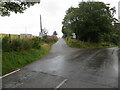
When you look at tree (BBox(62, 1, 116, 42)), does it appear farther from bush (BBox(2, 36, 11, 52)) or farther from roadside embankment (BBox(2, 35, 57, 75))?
bush (BBox(2, 36, 11, 52))

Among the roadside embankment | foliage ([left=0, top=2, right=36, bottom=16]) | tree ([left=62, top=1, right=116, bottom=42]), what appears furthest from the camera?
tree ([left=62, top=1, right=116, bottom=42])

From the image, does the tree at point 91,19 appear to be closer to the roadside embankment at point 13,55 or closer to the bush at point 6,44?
the roadside embankment at point 13,55

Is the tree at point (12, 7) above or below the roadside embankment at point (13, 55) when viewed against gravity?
above

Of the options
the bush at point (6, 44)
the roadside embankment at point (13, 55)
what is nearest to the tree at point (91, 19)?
the roadside embankment at point (13, 55)

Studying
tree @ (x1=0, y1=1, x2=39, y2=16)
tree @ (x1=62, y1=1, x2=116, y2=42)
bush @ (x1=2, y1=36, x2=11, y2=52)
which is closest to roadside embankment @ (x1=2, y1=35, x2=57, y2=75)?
bush @ (x1=2, y1=36, x2=11, y2=52)

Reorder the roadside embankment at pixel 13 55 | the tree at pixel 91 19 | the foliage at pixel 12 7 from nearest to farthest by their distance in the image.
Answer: the roadside embankment at pixel 13 55
the foliage at pixel 12 7
the tree at pixel 91 19

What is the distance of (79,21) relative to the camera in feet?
86.9

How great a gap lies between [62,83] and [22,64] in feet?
17.2

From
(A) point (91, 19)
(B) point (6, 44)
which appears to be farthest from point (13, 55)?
(A) point (91, 19)

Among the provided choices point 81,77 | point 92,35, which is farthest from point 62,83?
point 92,35

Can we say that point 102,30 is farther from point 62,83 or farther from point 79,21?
point 62,83

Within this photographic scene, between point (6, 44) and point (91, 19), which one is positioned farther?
point (91, 19)

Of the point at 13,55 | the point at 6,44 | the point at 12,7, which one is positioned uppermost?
the point at 12,7

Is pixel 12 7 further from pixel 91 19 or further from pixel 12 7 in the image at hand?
pixel 91 19
